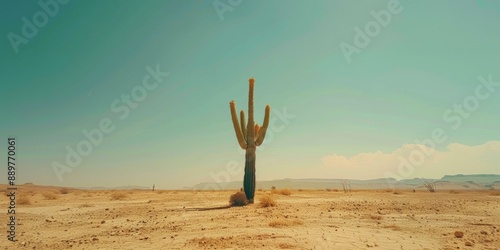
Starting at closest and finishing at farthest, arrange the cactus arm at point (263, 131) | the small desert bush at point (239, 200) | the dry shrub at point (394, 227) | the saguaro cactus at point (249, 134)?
the dry shrub at point (394, 227) < the small desert bush at point (239, 200) < the saguaro cactus at point (249, 134) < the cactus arm at point (263, 131)

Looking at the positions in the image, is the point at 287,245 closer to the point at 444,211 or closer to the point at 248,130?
the point at 444,211

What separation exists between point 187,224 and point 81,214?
6.76m

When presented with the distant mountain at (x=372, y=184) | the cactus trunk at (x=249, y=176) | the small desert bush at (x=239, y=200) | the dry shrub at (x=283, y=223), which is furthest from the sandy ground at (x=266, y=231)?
the distant mountain at (x=372, y=184)

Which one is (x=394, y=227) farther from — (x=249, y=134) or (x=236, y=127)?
(x=236, y=127)

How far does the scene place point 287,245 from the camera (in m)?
8.05

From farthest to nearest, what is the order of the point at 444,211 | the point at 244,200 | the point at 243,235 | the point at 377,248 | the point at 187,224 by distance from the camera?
1. the point at 244,200
2. the point at 444,211
3. the point at 187,224
4. the point at 243,235
5. the point at 377,248

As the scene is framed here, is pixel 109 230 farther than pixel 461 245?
Yes

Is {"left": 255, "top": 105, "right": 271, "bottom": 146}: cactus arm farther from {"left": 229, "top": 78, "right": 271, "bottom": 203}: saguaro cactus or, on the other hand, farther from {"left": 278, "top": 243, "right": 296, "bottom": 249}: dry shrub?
{"left": 278, "top": 243, "right": 296, "bottom": 249}: dry shrub

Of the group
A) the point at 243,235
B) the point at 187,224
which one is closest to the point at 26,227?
the point at 187,224

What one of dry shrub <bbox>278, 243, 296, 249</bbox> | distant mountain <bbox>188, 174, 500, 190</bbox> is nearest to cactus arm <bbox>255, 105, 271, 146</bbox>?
dry shrub <bbox>278, 243, 296, 249</bbox>

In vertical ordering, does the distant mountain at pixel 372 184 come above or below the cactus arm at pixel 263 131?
below

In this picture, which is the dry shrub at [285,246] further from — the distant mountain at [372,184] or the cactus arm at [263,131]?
the distant mountain at [372,184]

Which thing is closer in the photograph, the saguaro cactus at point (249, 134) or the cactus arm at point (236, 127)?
the saguaro cactus at point (249, 134)

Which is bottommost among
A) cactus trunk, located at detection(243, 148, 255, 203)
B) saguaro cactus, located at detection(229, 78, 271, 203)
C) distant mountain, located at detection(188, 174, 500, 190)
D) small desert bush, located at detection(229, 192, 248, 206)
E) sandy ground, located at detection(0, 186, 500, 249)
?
distant mountain, located at detection(188, 174, 500, 190)
